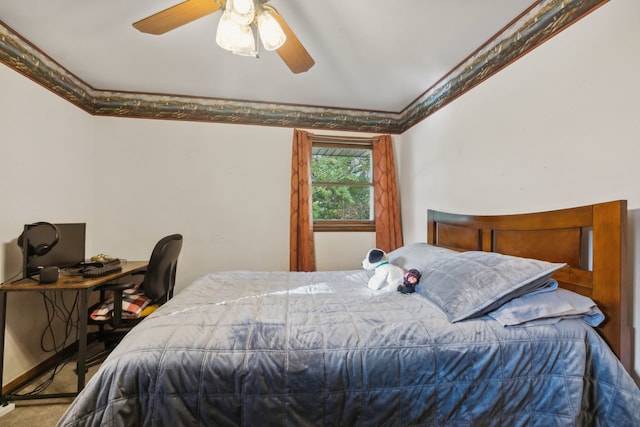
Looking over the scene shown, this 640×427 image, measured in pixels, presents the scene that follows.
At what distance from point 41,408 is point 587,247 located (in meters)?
3.22

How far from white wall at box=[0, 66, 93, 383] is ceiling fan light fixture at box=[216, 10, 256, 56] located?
1.70 meters

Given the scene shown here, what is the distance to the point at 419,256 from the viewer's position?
2.10 meters

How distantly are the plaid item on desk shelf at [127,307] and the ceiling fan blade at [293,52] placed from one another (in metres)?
1.91

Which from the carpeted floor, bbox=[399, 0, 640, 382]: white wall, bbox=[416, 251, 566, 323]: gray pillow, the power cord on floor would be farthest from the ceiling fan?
the carpeted floor

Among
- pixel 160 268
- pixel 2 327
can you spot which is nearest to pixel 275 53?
pixel 160 268

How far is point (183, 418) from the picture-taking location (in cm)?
98

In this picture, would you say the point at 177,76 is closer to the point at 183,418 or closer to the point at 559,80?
the point at 183,418

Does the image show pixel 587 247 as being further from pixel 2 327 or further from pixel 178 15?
pixel 2 327

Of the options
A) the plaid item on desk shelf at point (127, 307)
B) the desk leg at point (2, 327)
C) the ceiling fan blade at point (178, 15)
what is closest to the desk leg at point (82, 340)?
the plaid item on desk shelf at point (127, 307)

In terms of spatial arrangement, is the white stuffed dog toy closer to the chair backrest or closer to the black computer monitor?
the chair backrest

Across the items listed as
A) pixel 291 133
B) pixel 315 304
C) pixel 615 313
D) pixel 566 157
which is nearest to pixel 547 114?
pixel 566 157

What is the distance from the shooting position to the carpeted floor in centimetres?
167

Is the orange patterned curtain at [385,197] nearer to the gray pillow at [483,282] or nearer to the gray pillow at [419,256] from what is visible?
the gray pillow at [419,256]

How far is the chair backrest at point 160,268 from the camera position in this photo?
2086mm
